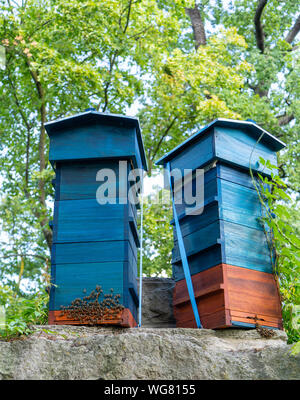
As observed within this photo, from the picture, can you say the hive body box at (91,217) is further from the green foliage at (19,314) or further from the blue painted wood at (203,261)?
the blue painted wood at (203,261)

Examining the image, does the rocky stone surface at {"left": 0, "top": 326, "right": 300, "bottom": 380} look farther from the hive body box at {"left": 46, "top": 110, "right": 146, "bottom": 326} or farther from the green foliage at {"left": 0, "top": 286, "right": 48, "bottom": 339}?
the hive body box at {"left": 46, "top": 110, "right": 146, "bottom": 326}

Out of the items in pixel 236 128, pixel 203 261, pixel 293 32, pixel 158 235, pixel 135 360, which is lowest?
pixel 135 360

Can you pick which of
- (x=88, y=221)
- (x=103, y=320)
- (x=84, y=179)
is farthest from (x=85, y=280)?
(x=84, y=179)

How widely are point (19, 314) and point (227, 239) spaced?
1.81 meters

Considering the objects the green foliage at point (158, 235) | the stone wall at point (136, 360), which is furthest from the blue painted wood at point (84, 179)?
the green foliage at point (158, 235)

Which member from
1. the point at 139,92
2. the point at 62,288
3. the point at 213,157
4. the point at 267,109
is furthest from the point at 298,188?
the point at 62,288

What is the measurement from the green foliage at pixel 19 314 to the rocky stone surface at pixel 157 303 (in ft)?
3.88

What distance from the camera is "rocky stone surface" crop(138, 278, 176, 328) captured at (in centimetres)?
562

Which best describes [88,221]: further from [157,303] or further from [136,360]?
[136,360]

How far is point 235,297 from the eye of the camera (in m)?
4.41

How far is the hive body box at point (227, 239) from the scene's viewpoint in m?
4.46

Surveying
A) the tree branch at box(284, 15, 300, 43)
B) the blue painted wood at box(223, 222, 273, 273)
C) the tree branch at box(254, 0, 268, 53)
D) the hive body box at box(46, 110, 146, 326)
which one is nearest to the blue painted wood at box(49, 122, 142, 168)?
the hive body box at box(46, 110, 146, 326)
